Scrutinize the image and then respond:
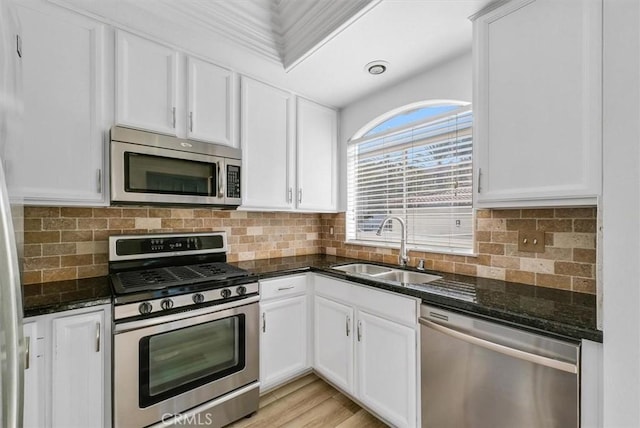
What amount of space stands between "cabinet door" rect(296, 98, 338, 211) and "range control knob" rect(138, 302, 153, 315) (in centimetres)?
140

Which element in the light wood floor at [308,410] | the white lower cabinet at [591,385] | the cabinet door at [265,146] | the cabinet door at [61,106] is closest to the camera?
the white lower cabinet at [591,385]

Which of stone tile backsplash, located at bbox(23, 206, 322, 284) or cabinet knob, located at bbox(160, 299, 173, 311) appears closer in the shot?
cabinet knob, located at bbox(160, 299, 173, 311)

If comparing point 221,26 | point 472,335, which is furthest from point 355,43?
point 472,335

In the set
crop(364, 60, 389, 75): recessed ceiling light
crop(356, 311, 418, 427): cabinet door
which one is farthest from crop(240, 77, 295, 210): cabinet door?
crop(356, 311, 418, 427): cabinet door

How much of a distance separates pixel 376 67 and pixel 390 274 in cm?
156

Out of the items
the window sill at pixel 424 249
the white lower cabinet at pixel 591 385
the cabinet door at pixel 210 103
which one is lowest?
the white lower cabinet at pixel 591 385

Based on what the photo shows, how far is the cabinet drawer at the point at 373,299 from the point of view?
5.32 feet

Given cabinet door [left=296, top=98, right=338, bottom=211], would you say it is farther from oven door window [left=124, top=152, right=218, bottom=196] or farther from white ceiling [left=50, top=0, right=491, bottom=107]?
oven door window [left=124, top=152, right=218, bottom=196]

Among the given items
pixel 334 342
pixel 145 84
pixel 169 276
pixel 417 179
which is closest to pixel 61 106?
pixel 145 84

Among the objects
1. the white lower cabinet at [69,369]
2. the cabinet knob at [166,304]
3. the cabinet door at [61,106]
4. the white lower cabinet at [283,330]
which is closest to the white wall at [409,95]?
the white lower cabinet at [283,330]

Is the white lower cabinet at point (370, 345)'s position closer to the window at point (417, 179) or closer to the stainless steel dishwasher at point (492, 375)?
the stainless steel dishwasher at point (492, 375)

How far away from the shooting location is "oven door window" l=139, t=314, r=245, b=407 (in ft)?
5.03

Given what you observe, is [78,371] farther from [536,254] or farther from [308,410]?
[536,254]

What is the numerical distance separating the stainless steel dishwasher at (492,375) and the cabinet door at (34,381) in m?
1.83
